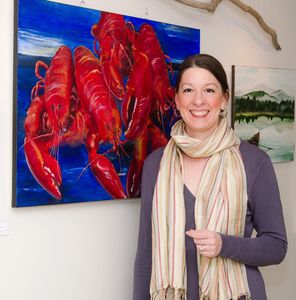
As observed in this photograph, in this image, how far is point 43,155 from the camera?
5.70 feet

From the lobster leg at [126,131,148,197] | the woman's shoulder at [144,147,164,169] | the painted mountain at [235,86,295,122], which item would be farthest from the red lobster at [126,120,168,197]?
the painted mountain at [235,86,295,122]

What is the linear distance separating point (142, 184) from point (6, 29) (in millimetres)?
696

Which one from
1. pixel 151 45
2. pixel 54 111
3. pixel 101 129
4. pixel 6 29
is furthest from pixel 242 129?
pixel 6 29

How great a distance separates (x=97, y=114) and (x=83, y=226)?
0.40m

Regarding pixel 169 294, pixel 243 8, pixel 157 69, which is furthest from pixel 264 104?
pixel 169 294

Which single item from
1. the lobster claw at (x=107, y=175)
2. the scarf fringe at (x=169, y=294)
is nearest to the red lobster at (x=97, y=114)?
the lobster claw at (x=107, y=175)

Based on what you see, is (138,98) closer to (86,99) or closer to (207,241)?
(86,99)

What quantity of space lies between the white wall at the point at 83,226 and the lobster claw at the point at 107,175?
0.05m

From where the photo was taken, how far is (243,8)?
2.41 m

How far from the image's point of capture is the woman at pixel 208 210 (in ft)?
5.60

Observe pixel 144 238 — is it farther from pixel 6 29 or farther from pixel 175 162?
pixel 6 29

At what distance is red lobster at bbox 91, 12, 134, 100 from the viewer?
6.19 ft

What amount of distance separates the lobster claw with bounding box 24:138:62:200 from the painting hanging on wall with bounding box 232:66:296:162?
1.01 metres

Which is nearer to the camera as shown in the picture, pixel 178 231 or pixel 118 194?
pixel 178 231
